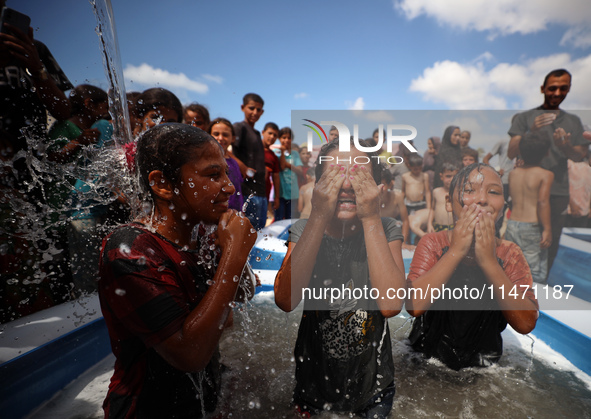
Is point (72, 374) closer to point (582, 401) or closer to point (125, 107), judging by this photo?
point (125, 107)

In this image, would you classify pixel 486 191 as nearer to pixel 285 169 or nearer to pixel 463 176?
pixel 463 176

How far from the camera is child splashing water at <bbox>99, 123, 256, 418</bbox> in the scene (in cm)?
108

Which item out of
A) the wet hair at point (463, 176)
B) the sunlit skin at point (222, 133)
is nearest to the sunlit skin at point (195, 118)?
the sunlit skin at point (222, 133)

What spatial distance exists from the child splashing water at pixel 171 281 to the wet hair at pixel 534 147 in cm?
193

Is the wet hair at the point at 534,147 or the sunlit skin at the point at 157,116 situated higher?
the sunlit skin at the point at 157,116

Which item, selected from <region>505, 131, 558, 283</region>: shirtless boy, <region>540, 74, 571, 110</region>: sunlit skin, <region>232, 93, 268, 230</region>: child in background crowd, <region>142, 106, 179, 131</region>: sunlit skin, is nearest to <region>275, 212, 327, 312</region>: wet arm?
<region>505, 131, 558, 283</region>: shirtless boy

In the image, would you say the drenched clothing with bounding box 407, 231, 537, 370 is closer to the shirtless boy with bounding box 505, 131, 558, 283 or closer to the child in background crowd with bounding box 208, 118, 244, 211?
→ the shirtless boy with bounding box 505, 131, 558, 283

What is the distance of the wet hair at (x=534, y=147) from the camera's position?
2.05 m

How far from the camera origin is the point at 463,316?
2.12 metres

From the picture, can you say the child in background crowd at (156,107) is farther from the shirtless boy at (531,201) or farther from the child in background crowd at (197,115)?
the shirtless boy at (531,201)

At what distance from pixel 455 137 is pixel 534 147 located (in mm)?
669

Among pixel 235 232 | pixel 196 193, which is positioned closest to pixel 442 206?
pixel 235 232

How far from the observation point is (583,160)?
2.40 m

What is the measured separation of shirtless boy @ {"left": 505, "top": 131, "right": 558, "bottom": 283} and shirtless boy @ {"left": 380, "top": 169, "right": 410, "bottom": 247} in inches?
24.9
